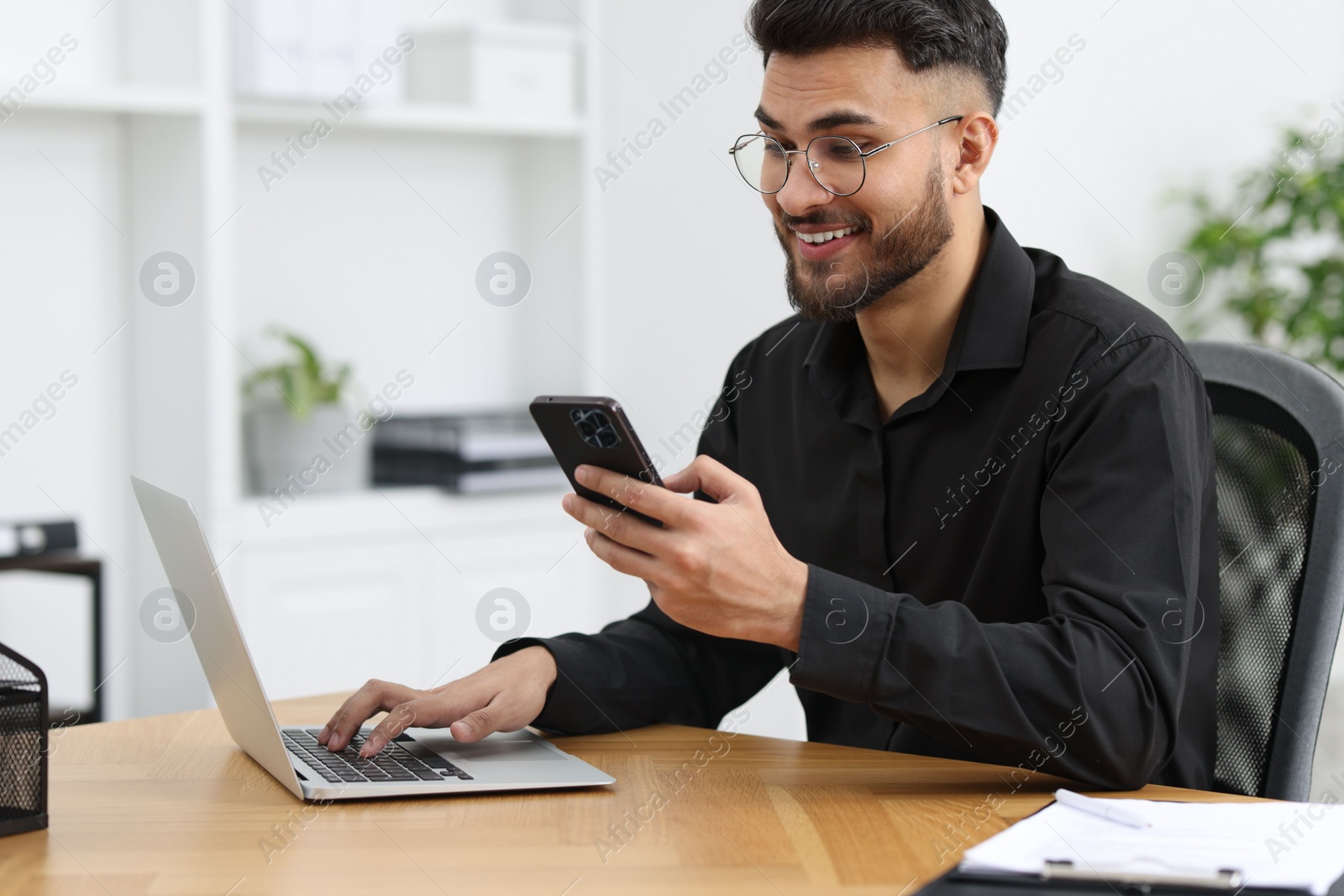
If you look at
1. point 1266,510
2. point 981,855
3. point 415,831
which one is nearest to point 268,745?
point 415,831

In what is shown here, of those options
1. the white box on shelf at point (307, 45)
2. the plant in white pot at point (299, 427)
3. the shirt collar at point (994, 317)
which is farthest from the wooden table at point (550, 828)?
the white box on shelf at point (307, 45)

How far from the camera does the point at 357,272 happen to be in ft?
10.5

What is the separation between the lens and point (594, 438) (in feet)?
3.31

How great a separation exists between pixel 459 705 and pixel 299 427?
180 centimetres

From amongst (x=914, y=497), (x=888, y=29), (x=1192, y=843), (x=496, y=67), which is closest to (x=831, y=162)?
(x=888, y=29)

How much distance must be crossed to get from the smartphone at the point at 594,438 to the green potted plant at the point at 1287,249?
232 cm

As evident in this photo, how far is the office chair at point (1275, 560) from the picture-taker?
1.26 metres

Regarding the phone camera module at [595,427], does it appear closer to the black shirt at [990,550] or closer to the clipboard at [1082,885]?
the black shirt at [990,550]

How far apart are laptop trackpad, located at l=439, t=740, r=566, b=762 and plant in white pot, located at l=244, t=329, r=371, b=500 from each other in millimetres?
1771

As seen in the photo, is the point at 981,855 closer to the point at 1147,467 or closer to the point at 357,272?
the point at 1147,467

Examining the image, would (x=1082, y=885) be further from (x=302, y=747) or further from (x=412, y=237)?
(x=412, y=237)

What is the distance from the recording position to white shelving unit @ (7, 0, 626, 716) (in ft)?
8.91

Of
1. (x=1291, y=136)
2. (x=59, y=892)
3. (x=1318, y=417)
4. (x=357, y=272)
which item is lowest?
(x=59, y=892)

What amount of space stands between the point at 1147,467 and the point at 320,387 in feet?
6.95
